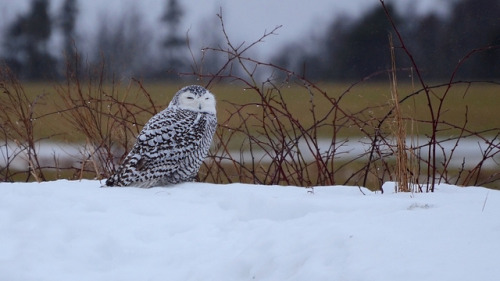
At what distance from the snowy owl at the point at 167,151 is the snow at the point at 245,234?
30 centimetres

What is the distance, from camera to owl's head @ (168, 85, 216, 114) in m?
6.61

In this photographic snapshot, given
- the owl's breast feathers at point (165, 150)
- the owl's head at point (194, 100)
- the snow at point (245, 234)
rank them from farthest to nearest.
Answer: the owl's head at point (194, 100) < the owl's breast feathers at point (165, 150) < the snow at point (245, 234)

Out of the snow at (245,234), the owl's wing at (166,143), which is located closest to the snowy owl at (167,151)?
the owl's wing at (166,143)

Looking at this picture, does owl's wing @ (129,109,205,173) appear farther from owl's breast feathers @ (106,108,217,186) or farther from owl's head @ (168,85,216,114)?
owl's head @ (168,85,216,114)

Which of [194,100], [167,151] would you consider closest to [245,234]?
[167,151]

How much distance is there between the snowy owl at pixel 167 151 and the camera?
627 cm

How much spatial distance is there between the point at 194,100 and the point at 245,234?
7.07 ft

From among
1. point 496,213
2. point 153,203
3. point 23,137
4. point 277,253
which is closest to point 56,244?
point 153,203

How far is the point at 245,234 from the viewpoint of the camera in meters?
4.68

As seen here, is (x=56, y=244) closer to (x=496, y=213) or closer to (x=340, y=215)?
(x=340, y=215)

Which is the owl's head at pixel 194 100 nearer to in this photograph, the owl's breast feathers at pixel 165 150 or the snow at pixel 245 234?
the owl's breast feathers at pixel 165 150

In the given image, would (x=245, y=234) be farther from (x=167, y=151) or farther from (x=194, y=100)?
(x=194, y=100)

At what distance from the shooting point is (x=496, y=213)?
14.1ft

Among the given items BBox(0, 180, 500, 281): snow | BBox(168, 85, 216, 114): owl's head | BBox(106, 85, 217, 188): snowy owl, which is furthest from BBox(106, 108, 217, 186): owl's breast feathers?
BBox(0, 180, 500, 281): snow
